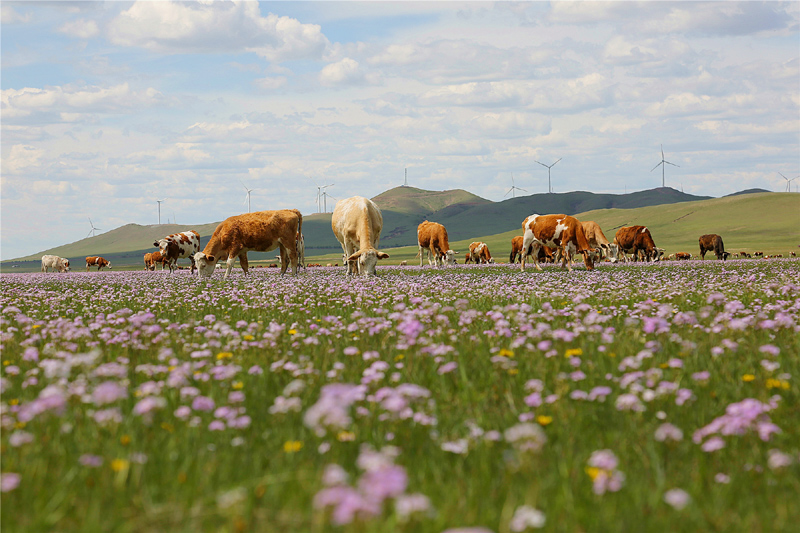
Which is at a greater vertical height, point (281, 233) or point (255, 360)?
point (281, 233)

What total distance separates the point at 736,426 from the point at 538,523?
1871 millimetres

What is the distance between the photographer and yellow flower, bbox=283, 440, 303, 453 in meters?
4.34

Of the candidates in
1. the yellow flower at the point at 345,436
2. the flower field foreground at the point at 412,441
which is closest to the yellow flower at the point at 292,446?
the flower field foreground at the point at 412,441

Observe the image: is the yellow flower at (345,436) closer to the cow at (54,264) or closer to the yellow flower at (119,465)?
the yellow flower at (119,465)

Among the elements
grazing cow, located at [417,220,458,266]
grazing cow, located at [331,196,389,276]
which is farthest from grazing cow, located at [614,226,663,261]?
grazing cow, located at [331,196,389,276]

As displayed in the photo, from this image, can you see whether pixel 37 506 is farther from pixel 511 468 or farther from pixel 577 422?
pixel 577 422

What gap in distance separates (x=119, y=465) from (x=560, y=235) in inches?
1108

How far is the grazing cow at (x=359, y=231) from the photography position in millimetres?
22828

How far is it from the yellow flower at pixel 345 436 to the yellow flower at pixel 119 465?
55.3 inches

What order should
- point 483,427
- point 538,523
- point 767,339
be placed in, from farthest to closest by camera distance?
point 767,339, point 483,427, point 538,523

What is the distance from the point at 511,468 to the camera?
3.93 meters

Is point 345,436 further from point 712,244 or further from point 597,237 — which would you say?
point 712,244

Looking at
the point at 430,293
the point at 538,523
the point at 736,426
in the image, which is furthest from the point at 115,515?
the point at 430,293

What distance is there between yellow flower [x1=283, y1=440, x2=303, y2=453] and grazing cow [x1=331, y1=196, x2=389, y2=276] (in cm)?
1800
